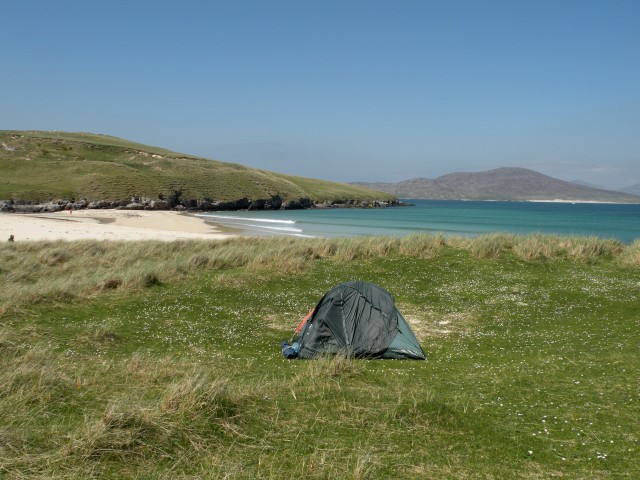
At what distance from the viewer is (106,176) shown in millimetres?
94062

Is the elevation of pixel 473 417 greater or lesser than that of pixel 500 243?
lesser


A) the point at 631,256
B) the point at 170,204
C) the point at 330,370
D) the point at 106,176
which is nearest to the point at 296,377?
the point at 330,370

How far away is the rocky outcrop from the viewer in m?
71.7

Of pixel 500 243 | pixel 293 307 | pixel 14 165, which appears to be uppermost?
pixel 14 165

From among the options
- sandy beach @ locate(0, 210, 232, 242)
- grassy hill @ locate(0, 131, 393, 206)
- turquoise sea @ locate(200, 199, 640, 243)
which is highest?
grassy hill @ locate(0, 131, 393, 206)

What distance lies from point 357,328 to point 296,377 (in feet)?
12.9

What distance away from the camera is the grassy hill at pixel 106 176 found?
8369 centimetres

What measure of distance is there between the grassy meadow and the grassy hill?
67172 millimetres

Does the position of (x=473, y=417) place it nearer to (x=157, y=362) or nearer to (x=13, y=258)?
(x=157, y=362)

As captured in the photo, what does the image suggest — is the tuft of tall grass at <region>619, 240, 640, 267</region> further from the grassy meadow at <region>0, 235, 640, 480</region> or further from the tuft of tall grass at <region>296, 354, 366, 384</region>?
the tuft of tall grass at <region>296, 354, 366, 384</region>

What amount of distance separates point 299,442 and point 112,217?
2679 inches

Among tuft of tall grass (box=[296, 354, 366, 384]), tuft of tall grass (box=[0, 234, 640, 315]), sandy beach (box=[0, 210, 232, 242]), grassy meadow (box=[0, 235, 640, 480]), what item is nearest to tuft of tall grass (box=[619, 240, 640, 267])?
tuft of tall grass (box=[0, 234, 640, 315])

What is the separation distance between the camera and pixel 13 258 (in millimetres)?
22500

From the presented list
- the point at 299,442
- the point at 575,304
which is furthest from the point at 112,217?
the point at 299,442
